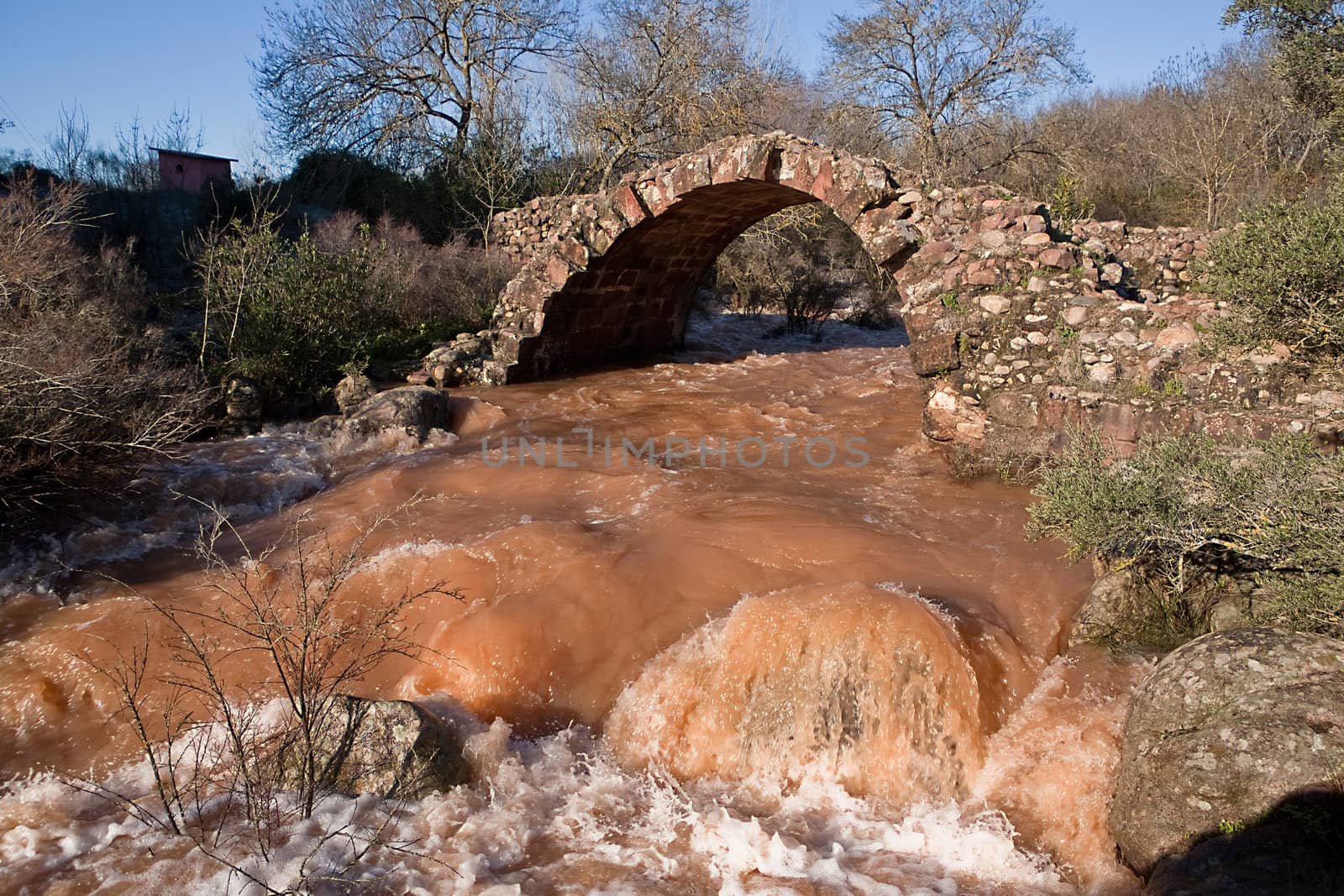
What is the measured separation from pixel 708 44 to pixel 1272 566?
16.8 meters

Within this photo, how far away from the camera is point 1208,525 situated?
4.17 metres

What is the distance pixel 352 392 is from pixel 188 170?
31.4ft

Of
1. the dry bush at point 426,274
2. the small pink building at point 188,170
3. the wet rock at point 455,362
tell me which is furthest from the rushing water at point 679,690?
the small pink building at point 188,170

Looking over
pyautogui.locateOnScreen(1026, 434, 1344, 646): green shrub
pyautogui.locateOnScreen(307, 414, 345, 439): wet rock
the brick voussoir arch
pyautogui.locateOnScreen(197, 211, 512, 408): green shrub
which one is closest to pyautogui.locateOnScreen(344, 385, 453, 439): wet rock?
pyautogui.locateOnScreen(307, 414, 345, 439): wet rock

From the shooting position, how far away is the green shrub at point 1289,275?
5270mm

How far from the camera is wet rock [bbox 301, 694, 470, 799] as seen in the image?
3.58 meters

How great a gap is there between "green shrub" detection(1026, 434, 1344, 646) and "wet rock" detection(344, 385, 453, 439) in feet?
18.9

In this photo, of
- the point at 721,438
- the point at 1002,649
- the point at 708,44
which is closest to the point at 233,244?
the point at 721,438

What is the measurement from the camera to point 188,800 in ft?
11.4

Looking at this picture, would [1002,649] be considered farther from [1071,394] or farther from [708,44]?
[708,44]

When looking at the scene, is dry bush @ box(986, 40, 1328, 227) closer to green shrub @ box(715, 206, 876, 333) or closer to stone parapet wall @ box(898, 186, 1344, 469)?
green shrub @ box(715, 206, 876, 333)

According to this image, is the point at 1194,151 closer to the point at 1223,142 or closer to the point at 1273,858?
the point at 1223,142

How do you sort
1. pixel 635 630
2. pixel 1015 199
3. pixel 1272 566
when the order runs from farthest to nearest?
pixel 1015 199
pixel 635 630
pixel 1272 566

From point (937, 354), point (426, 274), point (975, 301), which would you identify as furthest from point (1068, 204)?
point (426, 274)
